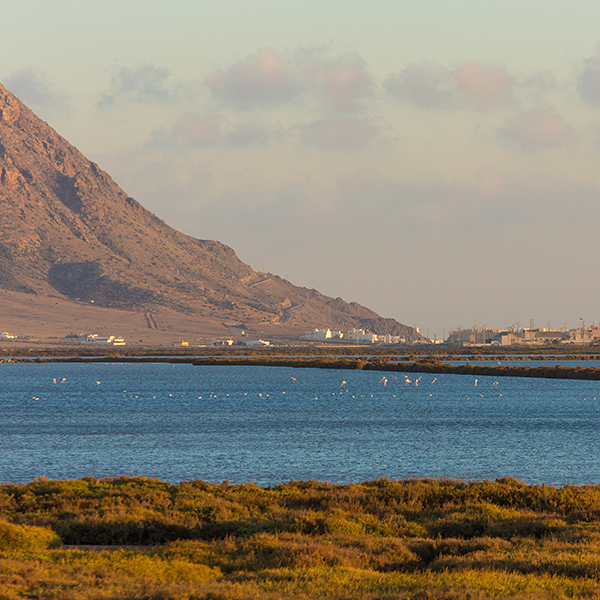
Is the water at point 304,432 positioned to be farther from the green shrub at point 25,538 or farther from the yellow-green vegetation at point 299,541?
the green shrub at point 25,538

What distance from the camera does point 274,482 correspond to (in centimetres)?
3253

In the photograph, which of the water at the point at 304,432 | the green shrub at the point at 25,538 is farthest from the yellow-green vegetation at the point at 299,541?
the water at the point at 304,432

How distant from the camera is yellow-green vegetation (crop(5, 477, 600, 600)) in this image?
13445 millimetres

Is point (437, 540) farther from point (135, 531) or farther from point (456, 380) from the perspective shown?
point (456, 380)

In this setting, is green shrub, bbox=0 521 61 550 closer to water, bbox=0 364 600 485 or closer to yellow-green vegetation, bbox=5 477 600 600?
yellow-green vegetation, bbox=5 477 600 600

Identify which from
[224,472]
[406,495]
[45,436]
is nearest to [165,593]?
[406,495]

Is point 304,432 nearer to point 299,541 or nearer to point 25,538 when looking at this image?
point 299,541

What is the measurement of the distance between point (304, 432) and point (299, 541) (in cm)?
3651

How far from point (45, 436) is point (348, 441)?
62.8ft

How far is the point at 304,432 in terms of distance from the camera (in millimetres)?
53469

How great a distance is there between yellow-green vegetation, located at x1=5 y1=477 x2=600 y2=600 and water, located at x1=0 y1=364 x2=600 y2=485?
1004 cm

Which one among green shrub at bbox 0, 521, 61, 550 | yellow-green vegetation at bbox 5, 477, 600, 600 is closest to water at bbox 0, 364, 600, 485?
yellow-green vegetation at bbox 5, 477, 600, 600

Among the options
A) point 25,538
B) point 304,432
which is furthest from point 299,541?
point 304,432

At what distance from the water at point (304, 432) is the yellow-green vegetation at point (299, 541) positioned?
10042 mm
